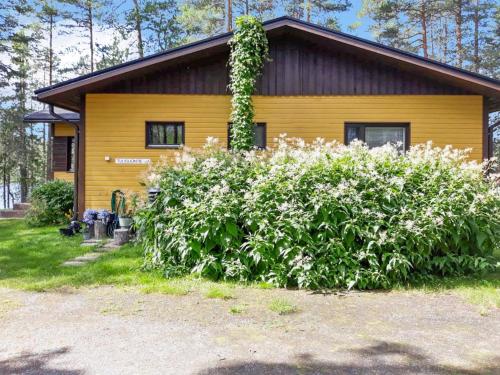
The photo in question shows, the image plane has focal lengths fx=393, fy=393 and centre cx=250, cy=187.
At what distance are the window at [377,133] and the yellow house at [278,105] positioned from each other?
0.08 m

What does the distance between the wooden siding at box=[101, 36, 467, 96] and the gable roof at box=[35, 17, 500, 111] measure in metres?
0.33

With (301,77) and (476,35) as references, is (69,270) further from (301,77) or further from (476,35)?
(476,35)

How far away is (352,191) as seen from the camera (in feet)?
15.8

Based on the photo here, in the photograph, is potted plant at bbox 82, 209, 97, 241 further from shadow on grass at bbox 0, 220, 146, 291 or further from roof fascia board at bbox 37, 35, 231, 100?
roof fascia board at bbox 37, 35, 231, 100

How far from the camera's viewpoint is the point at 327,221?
471 centimetres

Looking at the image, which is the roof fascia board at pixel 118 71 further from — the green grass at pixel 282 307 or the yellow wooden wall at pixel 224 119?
the green grass at pixel 282 307

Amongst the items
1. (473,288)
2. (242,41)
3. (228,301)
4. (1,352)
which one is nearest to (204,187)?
(228,301)

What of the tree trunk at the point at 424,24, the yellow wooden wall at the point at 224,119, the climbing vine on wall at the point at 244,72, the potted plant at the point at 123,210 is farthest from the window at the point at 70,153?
the tree trunk at the point at 424,24

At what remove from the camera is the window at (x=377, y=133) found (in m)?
10.0

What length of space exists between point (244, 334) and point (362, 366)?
100cm

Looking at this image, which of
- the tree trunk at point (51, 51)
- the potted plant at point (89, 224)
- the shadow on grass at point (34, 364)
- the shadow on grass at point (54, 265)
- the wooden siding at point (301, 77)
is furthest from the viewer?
the tree trunk at point (51, 51)

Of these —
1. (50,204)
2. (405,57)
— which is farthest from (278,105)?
(50,204)

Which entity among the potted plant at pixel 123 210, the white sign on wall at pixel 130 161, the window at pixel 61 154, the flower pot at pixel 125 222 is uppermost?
the window at pixel 61 154

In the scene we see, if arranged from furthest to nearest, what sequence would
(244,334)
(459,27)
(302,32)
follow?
1. (459,27)
2. (302,32)
3. (244,334)
